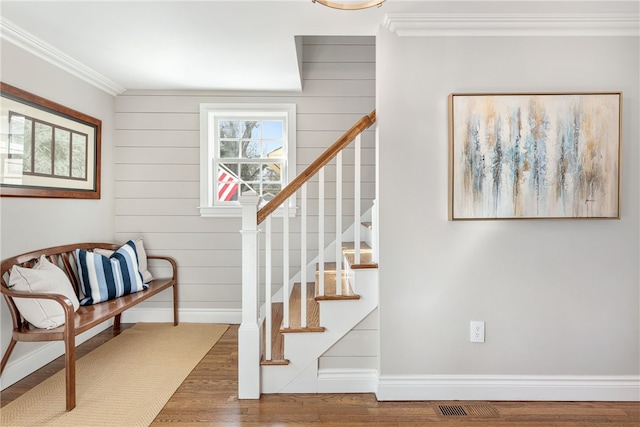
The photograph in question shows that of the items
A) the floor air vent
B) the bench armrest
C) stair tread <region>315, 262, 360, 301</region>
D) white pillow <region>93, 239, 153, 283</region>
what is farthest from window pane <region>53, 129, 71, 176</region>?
the floor air vent

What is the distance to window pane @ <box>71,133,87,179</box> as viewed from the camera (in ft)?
9.70

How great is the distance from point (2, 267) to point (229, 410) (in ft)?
5.43

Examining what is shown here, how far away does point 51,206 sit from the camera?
2.71m

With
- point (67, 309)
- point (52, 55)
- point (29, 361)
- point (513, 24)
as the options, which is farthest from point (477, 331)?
point (52, 55)

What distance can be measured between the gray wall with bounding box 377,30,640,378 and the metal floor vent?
185mm

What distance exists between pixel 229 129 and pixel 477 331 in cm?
276

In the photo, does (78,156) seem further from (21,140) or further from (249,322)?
(249,322)

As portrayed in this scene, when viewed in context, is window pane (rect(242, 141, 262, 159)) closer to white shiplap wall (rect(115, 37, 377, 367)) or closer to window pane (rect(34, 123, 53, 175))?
white shiplap wall (rect(115, 37, 377, 367))

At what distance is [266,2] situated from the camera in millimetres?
1983

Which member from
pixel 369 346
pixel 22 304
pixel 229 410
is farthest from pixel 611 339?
pixel 22 304

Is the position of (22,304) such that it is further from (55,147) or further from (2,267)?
(55,147)

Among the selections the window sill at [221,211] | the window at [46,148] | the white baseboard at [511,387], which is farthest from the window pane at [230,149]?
the white baseboard at [511,387]

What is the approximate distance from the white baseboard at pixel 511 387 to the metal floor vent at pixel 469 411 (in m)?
0.07

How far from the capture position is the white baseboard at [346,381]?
2246mm
